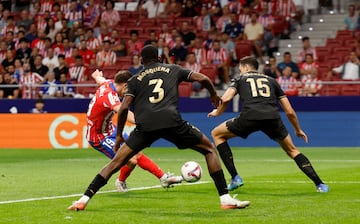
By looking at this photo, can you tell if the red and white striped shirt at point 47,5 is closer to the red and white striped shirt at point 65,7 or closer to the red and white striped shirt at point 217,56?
the red and white striped shirt at point 65,7

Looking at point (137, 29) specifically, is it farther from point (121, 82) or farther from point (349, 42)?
point (121, 82)

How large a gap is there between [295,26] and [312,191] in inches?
772

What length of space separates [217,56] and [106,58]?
4.07 m

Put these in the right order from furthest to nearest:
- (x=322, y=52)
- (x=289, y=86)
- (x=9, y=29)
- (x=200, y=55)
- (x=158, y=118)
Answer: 1. (x=9, y=29)
2. (x=200, y=55)
3. (x=322, y=52)
4. (x=289, y=86)
5. (x=158, y=118)

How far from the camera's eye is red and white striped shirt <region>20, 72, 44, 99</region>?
3103 cm

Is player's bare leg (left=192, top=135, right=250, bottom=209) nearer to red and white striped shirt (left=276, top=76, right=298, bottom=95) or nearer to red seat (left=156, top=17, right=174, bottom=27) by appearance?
red and white striped shirt (left=276, top=76, right=298, bottom=95)

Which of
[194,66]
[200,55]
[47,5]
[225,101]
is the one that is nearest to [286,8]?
[200,55]

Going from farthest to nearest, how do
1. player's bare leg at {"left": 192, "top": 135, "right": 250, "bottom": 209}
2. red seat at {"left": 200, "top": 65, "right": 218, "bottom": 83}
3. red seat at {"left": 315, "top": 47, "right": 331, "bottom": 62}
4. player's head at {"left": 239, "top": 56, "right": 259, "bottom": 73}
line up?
1. red seat at {"left": 315, "top": 47, "right": 331, "bottom": 62}
2. red seat at {"left": 200, "top": 65, "right": 218, "bottom": 83}
3. player's head at {"left": 239, "top": 56, "right": 259, "bottom": 73}
4. player's bare leg at {"left": 192, "top": 135, "right": 250, "bottom": 209}

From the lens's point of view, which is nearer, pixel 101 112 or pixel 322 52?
pixel 101 112

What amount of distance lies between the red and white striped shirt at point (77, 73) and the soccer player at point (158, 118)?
20124 millimetres

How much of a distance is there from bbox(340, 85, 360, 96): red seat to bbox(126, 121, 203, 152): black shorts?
1615 centimetres

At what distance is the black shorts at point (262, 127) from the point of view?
1515 centimetres

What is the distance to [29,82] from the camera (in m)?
32.5

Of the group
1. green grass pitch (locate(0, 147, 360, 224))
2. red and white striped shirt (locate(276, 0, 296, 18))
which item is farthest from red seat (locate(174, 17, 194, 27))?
green grass pitch (locate(0, 147, 360, 224))
